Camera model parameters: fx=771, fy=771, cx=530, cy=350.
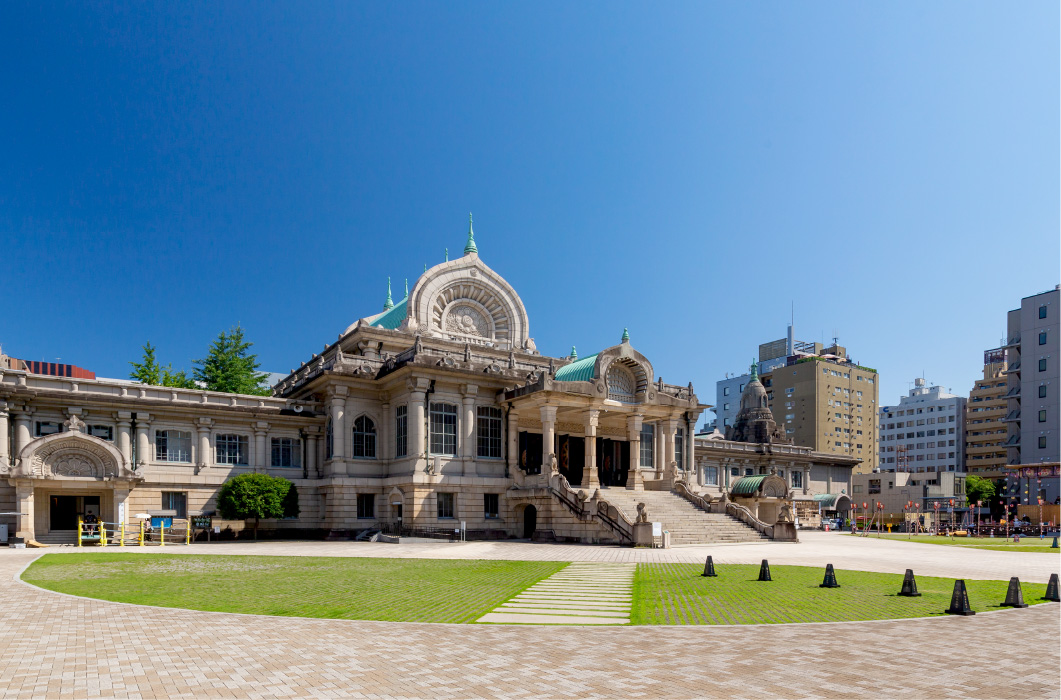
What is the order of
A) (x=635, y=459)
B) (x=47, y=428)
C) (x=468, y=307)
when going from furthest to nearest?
1. (x=468, y=307)
2. (x=635, y=459)
3. (x=47, y=428)

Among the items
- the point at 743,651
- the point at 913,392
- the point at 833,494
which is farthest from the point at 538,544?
the point at 913,392

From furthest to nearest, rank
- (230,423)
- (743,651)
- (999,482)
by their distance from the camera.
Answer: (999,482), (230,423), (743,651)

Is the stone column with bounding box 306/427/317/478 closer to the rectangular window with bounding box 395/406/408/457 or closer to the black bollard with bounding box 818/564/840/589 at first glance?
the rectangular window with bounding box 395/406/408/457

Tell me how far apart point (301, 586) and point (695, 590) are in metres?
9.96

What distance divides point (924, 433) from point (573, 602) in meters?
158

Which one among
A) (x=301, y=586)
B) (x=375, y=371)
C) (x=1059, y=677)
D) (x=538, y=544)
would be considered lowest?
(x=538, y=544)

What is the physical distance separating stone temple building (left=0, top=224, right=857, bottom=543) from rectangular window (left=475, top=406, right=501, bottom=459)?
0.09 meters

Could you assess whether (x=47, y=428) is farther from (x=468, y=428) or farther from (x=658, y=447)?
(x=658, y=447)

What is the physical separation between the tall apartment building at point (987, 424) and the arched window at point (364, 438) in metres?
119

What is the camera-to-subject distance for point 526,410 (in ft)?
159

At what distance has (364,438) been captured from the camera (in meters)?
48.3

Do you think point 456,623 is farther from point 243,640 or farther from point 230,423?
point 230,423

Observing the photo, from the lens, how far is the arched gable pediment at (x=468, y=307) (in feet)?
178

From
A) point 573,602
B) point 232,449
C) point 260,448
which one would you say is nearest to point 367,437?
point 260,448
